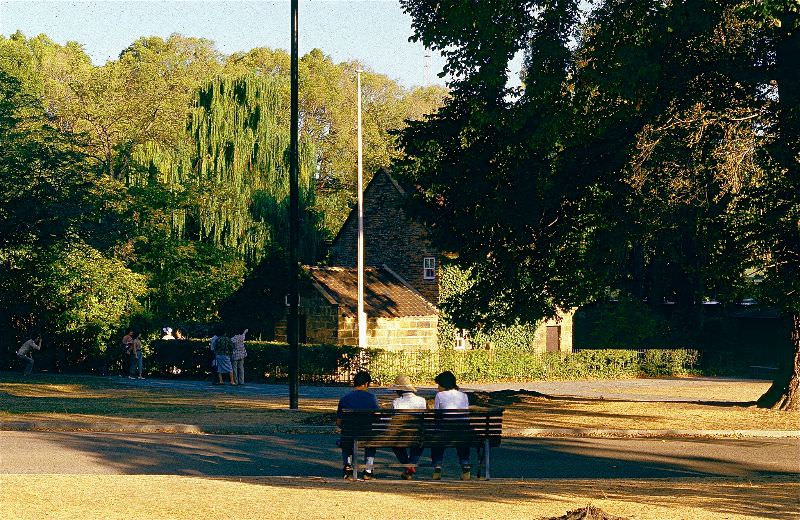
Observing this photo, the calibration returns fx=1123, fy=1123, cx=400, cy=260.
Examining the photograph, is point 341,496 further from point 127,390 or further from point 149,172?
point 149,172

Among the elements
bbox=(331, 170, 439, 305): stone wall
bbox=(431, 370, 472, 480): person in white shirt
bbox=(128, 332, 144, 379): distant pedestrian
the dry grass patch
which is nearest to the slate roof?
bbox=(331, 170, 439, 305): stone wall

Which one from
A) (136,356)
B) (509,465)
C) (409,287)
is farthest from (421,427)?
(409,287)

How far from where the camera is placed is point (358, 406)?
53.3 ft

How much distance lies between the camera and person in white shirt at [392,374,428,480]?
16047 mm

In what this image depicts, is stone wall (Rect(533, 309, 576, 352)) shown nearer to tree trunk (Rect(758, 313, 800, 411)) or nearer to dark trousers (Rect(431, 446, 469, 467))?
tree trunk (Rect(758, 313, 800, 411))

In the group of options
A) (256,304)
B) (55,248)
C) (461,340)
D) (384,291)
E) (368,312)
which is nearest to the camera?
(55,248)

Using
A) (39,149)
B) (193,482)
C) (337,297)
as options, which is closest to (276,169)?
(337,297)

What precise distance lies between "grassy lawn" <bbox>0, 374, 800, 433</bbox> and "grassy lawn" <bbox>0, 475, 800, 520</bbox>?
27.3 feet

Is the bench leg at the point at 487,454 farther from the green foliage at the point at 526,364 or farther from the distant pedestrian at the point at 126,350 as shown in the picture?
the distant pedestrian at the point at 126,350

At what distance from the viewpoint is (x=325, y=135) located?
93.9m

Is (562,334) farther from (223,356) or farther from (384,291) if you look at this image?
(223,356)

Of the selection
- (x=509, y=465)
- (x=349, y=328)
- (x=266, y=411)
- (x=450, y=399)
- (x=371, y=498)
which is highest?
(x=349, y=328)

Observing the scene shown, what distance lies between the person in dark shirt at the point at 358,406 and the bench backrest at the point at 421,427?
152 millimetres

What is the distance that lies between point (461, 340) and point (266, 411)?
2868 centimetres
